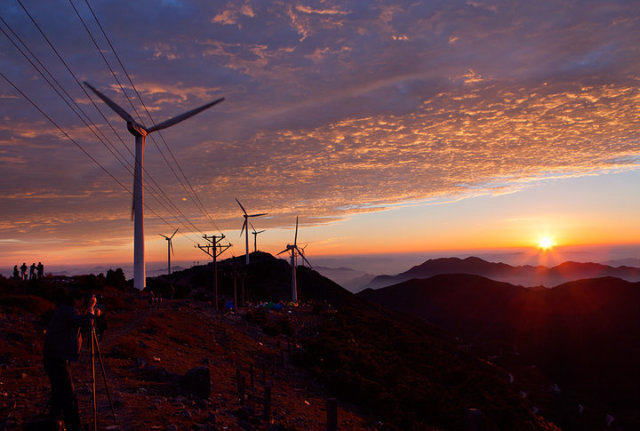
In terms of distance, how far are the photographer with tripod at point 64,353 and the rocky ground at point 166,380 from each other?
1776 mm

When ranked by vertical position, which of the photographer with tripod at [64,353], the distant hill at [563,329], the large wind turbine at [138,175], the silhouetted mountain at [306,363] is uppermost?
the large wind turbine at [138,175]

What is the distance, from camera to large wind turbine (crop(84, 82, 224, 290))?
54906 millimetres

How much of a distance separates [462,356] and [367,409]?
43988 mm

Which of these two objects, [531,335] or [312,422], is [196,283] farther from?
[312,422]

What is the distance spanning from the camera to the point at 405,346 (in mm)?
50375

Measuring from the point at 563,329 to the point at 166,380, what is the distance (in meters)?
107

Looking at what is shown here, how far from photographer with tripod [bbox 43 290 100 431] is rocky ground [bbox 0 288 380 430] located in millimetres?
1776

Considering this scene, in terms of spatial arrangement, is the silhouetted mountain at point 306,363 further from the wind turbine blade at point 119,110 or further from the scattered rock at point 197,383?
the wind turbine blade at point 119,110

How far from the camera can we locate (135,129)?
58219 mm

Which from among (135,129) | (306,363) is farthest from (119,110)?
(306,363)

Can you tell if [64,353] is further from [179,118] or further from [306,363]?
[179,118]

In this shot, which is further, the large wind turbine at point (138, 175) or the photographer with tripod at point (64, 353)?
the large wind turbine at point (138, 175)

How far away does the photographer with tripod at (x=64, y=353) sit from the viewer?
927 centimetres

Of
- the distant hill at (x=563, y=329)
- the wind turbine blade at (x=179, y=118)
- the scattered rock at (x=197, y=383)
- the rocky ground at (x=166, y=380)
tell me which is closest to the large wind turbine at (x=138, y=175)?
the wind turbine blade at (x=179, y=118)
